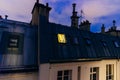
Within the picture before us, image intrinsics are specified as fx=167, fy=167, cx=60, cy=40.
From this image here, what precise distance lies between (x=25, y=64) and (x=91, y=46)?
662 cm

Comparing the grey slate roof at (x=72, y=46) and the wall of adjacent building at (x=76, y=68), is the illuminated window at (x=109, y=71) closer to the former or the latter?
the wall of adjacent building at (x=76, y=68)

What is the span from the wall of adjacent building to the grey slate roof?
39cm

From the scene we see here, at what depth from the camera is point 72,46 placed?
13133 millimetres

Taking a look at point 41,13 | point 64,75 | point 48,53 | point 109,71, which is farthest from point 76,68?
point 41,13

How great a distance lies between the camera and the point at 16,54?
10.3 m

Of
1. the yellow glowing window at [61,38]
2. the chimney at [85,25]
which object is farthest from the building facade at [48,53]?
the chimney at [85,25]

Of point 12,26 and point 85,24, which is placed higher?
point 85,24

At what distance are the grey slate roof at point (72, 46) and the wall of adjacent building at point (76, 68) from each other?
395mm

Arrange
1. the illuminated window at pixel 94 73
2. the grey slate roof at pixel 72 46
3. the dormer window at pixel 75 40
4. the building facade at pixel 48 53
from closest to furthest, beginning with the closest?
the building facade at pixel 48 53, the grey slate roof at pixel 72 46, the dormer window at pixel 75 40, the illuminated window at pixel 94 73

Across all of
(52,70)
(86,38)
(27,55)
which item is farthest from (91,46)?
(27,55)

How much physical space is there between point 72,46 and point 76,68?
173cm

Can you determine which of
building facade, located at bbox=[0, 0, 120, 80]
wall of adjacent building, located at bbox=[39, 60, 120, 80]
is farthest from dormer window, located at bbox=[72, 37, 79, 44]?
wall of adjacent building, located at bbox=[39, 60, 120, 80]

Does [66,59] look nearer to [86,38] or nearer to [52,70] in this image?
[52,70]

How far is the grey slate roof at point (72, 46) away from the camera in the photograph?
1148 centimetres
